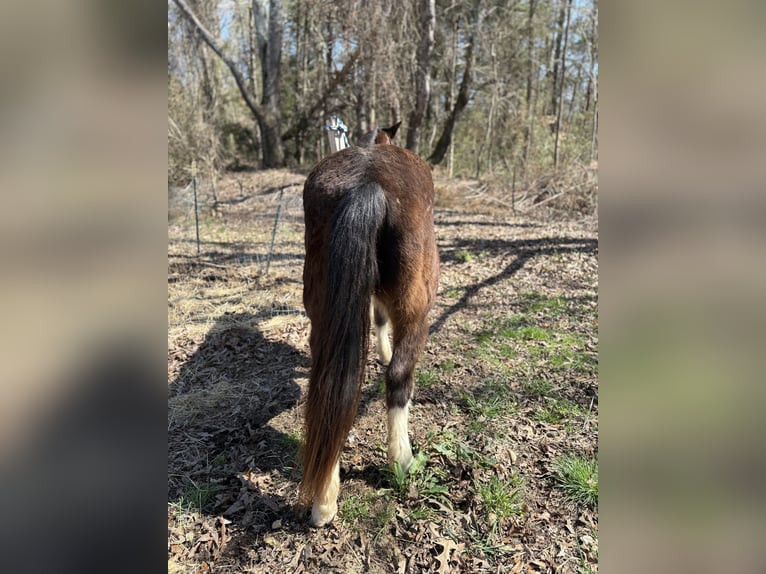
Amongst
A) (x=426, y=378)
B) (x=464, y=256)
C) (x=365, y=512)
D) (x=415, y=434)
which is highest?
(x=464, y=256)

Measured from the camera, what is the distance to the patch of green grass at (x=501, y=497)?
229cm

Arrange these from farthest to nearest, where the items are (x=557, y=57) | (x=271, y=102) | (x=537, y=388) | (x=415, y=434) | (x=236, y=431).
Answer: (x=557, y=57)
(x=271, y=102)
(x=537, y=388)
(x=236, y=431)
(x=415, y=434)

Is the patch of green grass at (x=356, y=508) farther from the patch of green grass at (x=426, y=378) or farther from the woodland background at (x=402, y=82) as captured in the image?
the woodland background at (x=402, y=82)

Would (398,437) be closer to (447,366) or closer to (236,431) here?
(236,431)

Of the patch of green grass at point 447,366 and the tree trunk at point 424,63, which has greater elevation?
the tree trunk at point 424,63

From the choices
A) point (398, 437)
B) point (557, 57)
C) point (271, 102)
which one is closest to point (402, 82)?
point (271, 102)

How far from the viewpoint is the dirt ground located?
214 centimetres

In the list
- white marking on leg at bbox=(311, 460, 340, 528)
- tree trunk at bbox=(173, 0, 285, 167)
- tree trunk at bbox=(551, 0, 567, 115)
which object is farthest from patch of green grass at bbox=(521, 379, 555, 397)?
tree trunk at bbox=(551, 0, 567, 115)

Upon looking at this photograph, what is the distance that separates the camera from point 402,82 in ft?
39.8

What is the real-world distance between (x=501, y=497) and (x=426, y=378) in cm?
134

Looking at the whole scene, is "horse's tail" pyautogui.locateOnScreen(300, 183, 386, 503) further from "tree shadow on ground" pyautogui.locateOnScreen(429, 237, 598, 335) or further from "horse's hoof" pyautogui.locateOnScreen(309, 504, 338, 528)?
"tree shadow on ground" pyautogui.locateOnScreen(429, 237, 598, 335)

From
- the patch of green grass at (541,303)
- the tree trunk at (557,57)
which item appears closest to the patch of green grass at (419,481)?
the patch of green grass at (541,303)
